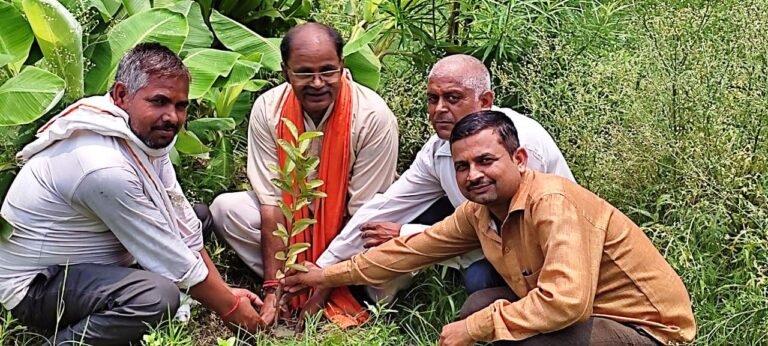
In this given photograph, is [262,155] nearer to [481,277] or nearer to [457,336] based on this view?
[481,277]

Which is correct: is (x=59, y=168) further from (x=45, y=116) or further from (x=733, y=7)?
(x=733, y=7)

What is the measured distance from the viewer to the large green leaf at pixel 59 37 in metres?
3.74

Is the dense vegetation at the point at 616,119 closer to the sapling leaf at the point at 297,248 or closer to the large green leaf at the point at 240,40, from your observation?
the large green leaf at the point at 240,40

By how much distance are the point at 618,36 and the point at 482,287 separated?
5.88 ft

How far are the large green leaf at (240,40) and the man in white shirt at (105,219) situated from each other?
56.4 inches

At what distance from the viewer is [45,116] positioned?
13.3 ft

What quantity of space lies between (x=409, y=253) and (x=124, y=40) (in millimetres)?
1636

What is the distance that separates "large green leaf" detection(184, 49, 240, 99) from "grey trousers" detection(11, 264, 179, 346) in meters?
1.07

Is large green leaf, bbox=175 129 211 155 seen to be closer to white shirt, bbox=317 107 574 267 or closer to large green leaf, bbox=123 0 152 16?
large green leaf, bbox=123 0 152 16

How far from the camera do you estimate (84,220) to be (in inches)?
129

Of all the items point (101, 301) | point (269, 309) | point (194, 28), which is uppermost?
point (194, 28)

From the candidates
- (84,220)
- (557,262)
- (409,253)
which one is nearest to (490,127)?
(557,262)

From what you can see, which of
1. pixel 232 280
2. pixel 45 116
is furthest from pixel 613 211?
pixel 45 116

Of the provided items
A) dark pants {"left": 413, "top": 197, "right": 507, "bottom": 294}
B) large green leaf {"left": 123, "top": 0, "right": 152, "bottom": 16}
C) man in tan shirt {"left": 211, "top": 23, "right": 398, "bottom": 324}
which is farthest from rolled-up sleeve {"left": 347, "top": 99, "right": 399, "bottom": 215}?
large green leaf {"left": 123, "top": 0, "right": 152, "bottom": 16}
